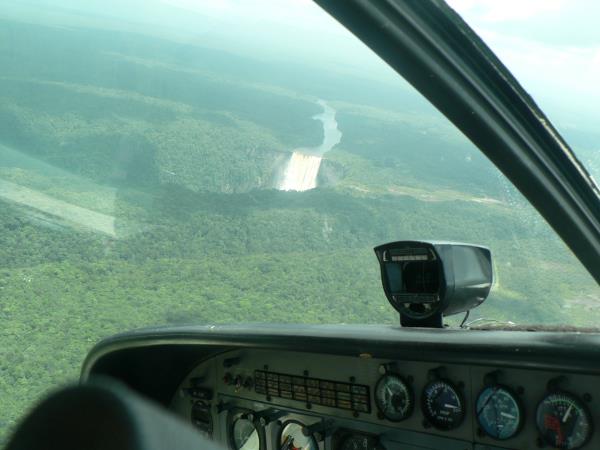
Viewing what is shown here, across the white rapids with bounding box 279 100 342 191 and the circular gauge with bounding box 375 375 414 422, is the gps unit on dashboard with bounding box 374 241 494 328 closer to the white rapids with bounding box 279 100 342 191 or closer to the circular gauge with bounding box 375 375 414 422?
the circular gauge with bounding box 375 375 414 422

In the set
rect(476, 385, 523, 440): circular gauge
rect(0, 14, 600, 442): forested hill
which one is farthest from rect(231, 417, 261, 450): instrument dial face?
rect(476, 385, 523, 440): circular gauge

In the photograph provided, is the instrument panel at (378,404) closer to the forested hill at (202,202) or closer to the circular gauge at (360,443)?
the circular gauge at (360,443)

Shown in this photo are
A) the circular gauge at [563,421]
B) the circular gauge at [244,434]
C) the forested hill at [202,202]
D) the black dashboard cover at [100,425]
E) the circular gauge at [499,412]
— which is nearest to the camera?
the black dashboard cover at [100,425]

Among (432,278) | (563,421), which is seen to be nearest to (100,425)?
(563,421)

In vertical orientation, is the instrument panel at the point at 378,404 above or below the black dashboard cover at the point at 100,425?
below

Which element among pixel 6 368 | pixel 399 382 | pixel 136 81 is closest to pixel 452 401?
pixel 399 382

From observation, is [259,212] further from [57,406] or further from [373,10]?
[57,406]

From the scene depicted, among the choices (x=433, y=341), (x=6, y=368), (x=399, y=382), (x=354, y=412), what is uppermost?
(x=433, y=341)

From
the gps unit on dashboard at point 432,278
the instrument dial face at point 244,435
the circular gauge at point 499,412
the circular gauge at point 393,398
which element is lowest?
the instrument dial face at point 244,435

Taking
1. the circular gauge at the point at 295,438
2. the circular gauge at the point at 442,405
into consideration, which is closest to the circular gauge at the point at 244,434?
the circular gauge at the point at 295,438

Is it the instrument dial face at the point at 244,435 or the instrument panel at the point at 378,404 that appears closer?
the instrument panel at the point at 378,404
